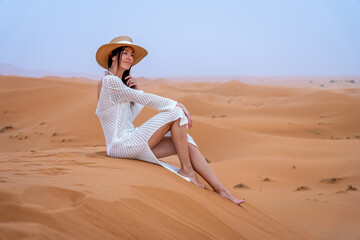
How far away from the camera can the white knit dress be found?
4066 millimetres

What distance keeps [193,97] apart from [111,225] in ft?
68.8

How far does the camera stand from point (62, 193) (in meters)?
2.63

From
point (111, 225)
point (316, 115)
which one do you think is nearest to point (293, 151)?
point (111, 225)

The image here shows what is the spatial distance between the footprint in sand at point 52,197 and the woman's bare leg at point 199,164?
1.73m

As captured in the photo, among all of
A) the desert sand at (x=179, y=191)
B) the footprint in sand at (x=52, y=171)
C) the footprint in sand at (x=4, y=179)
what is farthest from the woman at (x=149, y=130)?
the footprint in sand at (x=4, y=179)

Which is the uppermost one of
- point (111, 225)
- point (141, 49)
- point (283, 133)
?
point (141, 49)

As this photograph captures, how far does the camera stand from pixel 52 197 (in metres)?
2.54

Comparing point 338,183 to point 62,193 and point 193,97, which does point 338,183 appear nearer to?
point 62,193

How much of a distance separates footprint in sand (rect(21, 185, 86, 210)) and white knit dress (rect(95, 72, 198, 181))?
1504 mm

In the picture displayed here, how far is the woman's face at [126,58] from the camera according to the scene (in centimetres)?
456

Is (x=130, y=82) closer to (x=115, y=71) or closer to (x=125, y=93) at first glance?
(x=115, y=71)

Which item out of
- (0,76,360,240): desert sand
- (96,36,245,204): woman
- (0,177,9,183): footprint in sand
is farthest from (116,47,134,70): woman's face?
(0,177,9,183): footprint in sand

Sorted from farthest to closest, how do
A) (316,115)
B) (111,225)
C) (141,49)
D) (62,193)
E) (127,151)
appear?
(316,115) < (141,49) < (127,151) < (62,193) < (111,225)

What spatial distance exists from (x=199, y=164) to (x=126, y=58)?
1.66 metres
